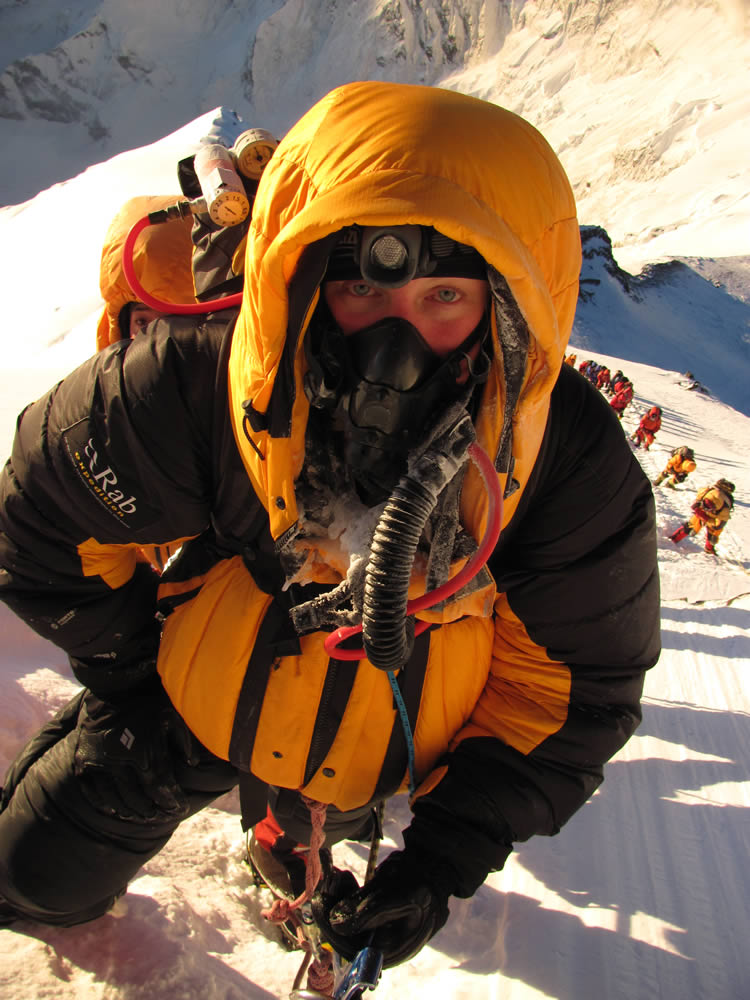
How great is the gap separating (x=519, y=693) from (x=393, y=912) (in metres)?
0.56

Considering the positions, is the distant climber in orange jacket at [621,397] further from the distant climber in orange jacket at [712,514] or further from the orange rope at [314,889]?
the orange rope at [314,889]

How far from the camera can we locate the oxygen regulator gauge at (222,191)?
64.5 inches

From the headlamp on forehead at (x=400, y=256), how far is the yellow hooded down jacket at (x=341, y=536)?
0.20 feet

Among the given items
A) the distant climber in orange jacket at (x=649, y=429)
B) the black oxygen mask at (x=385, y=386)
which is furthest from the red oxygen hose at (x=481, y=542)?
the distant climber in orange jacket at (x=649, y=429)

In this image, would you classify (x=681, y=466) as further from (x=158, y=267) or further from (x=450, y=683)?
(x=450, y=683)

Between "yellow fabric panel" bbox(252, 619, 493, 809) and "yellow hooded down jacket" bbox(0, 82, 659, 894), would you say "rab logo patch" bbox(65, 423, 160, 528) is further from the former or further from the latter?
"yellow fabric panel" bbox(252, 619, 493, 809)

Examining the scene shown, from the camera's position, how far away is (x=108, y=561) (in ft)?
5.52

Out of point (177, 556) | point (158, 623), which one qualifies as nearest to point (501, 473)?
point (177, 556)

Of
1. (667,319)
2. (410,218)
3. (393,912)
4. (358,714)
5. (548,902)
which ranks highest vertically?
(410,218)

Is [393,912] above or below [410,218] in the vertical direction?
below

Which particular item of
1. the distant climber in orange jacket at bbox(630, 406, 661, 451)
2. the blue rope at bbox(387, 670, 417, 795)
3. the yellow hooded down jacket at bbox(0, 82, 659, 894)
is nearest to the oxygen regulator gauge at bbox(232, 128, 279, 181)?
the yellow hooded down jacket at bbox(0, 82, 659, 894)

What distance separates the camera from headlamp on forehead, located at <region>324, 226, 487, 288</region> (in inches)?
46.6

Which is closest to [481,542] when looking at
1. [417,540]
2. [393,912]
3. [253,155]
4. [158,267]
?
[417,540]

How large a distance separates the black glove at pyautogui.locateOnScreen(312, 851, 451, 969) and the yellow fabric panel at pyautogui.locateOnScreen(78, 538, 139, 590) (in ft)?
3.08
